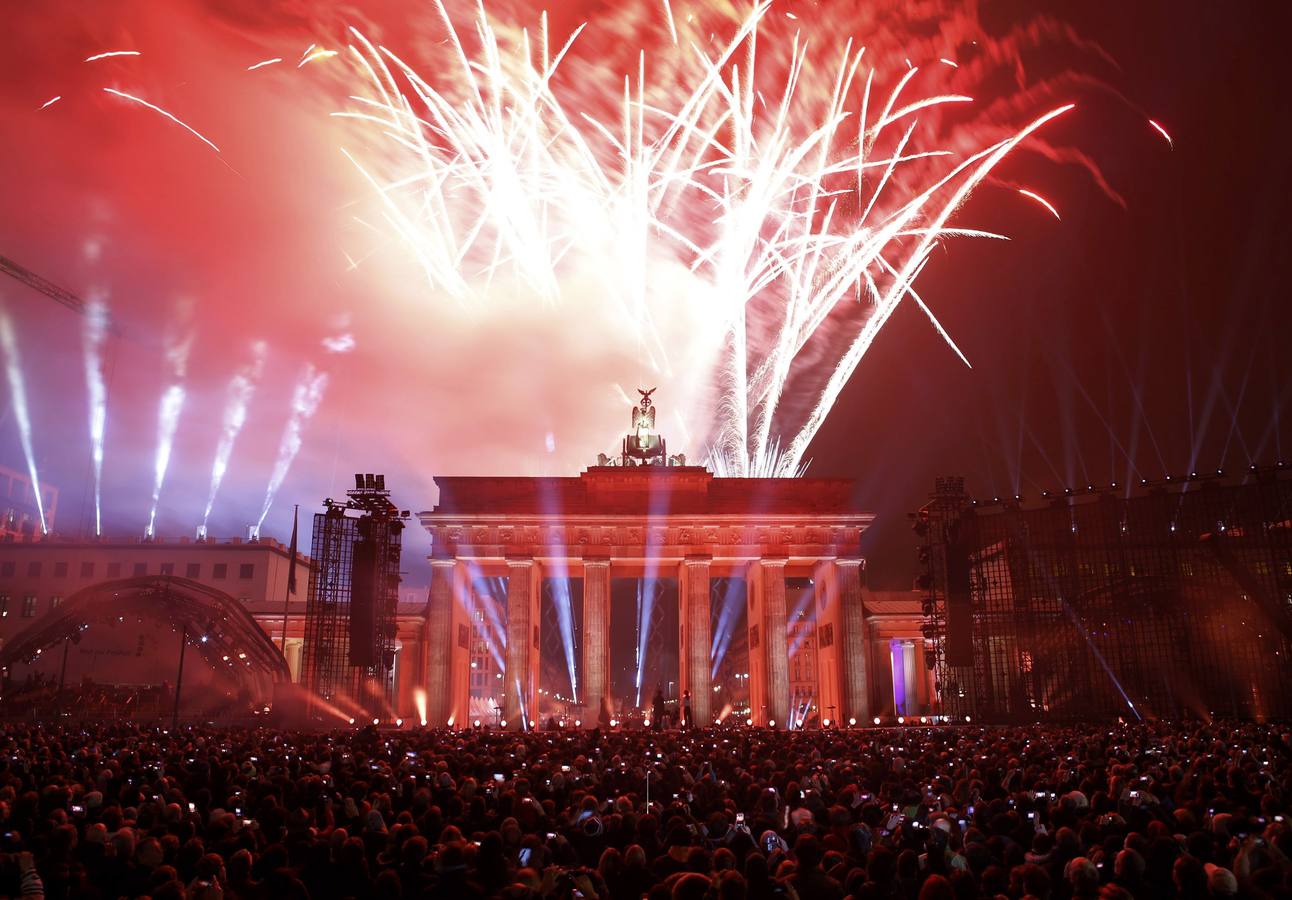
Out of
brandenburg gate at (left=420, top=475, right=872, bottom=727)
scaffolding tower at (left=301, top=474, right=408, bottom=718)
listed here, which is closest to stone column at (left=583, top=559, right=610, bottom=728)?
brandenburg gate at (left=420, top=475, right=872, bottom=727)

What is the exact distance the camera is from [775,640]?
187 ft

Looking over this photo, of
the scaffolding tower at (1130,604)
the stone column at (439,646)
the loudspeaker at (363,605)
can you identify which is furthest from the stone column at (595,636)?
the scaffolding tower at (1130,604)

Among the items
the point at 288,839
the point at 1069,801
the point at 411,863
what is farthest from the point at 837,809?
the point at 288,839

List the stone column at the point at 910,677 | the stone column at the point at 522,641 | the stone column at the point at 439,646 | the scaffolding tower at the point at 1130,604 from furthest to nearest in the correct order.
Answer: the stone column at the point at 910,677, the stone column at the point at 522,641, the stone column at the point at 439,646, the scaffolding tower at the point at 1130,604

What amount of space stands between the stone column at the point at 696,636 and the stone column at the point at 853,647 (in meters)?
8.40

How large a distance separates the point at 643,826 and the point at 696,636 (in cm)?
4774

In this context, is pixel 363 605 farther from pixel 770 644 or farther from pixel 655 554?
pixel 770 644

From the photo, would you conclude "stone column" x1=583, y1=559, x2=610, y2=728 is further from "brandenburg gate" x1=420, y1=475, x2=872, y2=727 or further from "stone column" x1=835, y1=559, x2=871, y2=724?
"stone column" x1=835, y1=559, x2=871, y2=724

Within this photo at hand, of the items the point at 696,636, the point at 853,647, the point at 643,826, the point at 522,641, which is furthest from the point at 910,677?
the point at 643,826

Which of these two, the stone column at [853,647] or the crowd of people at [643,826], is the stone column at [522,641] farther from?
the crowd of people at [643,826]

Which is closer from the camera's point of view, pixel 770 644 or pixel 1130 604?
pixel 1130 604

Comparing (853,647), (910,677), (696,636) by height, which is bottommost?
(910,677)

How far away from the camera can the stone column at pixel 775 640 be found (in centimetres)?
5641

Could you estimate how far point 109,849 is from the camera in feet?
29.8
